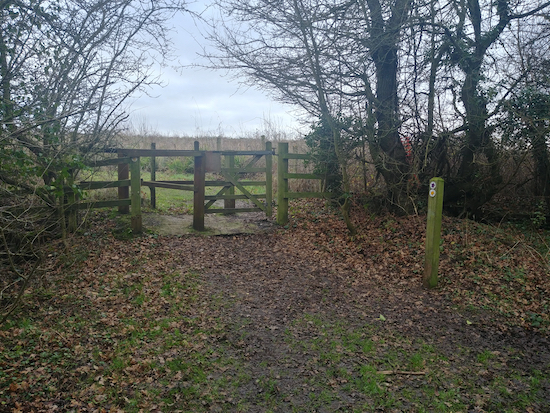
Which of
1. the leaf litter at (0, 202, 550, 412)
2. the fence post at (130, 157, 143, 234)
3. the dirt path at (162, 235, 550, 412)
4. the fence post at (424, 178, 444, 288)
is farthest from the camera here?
the fence post at (130, 157, 143, 234)

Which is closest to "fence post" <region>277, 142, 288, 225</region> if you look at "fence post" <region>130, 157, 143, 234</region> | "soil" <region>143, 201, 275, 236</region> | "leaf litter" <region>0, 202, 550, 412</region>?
"soil" <region>143, 201, 275, 236</region>

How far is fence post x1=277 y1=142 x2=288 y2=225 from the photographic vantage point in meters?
10.0

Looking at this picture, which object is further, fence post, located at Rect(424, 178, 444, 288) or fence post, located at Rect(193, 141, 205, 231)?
fence post, located at Rect(193, 141, 205, 231)

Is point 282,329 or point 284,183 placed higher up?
point 284,183

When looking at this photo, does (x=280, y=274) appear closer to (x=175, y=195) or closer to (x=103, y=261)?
(x=103, y=261)

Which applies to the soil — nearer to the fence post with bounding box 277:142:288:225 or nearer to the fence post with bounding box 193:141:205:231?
the fence post with bounding box 193:141:205:231

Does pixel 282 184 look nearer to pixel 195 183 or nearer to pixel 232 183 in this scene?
pixel 232 183

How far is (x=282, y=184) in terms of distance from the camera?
10219 mm

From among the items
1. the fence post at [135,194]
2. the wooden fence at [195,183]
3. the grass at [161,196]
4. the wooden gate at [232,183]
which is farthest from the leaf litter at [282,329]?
the wooden gate at [232,183]

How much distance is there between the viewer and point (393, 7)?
8.45 m

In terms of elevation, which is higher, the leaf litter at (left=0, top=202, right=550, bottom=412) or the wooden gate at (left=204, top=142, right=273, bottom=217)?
the wooden gate at (left=204, top=142, right=273, bottom=217)

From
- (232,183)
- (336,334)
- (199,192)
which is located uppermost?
(232,183)

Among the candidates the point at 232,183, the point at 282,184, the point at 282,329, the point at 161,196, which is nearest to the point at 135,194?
the point at 232,183

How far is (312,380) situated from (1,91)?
216 inches
